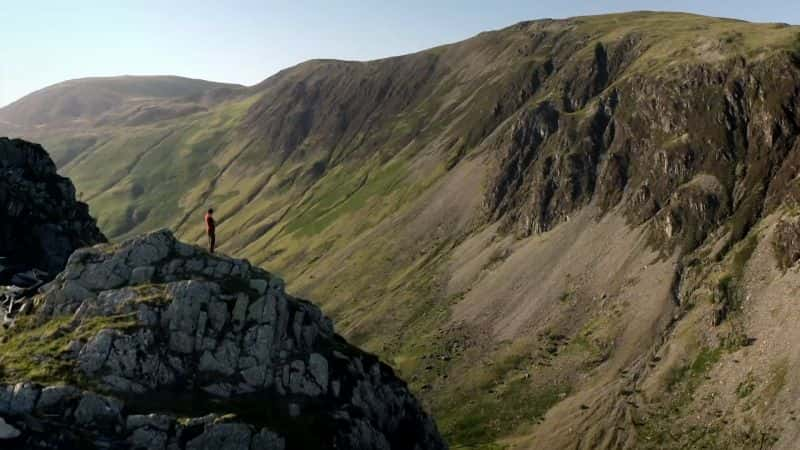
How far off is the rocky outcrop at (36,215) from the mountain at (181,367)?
64.1 ft

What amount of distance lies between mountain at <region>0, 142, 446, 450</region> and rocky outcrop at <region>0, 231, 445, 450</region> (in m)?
0.09

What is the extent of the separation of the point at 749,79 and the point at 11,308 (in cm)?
16275

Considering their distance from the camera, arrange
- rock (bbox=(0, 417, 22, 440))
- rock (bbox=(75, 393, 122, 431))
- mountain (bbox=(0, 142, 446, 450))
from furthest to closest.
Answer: mountain (bbox=(0, 142, 446, 450))
rock (bbox=(75, 393, 122, 431))
rock (bbox=(0, 417, 22, 440))

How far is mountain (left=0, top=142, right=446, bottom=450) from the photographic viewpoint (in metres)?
44.0

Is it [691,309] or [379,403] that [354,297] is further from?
[379,403]

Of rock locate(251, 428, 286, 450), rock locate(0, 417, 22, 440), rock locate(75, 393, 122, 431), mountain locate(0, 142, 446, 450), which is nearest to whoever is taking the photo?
rock locate(0, 417, 22, 440)

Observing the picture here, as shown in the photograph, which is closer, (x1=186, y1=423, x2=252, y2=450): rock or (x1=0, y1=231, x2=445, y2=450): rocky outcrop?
(x1=0, y1=231, x2=445, y2=450): rocky outcrop

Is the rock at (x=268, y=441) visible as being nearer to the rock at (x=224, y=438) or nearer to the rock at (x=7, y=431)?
the rock at (x=224, y=438)

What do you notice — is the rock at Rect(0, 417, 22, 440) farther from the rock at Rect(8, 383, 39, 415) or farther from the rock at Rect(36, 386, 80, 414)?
the rock at Rect(36, 386, 80, 414)

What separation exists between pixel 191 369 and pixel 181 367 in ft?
2.46

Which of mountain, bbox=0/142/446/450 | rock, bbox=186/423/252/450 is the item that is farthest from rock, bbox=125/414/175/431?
rock, bbox=186/423/252/450

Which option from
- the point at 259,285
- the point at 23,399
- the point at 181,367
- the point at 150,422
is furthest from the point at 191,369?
the point at 23,399

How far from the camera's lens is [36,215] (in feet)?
269

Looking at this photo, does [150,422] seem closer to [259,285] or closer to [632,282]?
[259,285]
